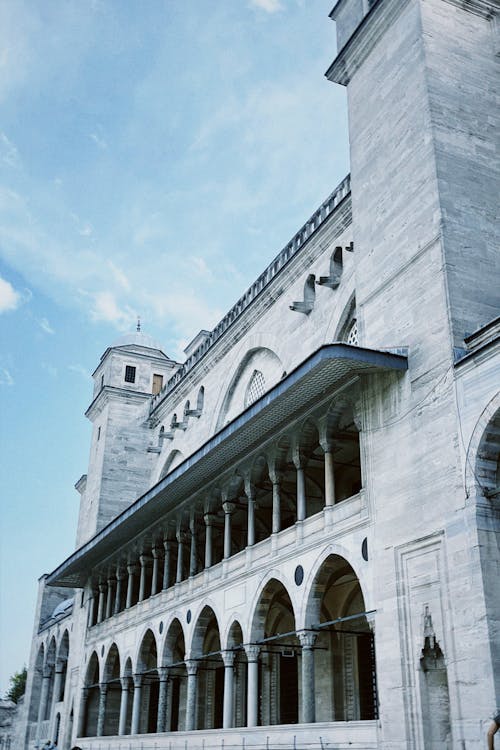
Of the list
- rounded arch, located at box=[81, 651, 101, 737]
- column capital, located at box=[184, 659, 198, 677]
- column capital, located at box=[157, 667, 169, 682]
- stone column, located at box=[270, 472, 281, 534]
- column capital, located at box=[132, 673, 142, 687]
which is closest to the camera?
stone column, located at box=[270, 472, 281, 534]

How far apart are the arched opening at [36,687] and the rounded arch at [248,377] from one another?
2113cm

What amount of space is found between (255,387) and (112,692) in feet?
42.4

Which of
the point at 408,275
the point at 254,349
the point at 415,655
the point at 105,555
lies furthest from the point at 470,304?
the point at 105,555

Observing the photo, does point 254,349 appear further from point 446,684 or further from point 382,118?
point 446,684

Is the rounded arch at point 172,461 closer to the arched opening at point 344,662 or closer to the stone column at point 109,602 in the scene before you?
the stone column at point 109,602

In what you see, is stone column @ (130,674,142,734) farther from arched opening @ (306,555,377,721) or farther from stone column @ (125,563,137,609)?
arched opening @ (306,555,377,721)

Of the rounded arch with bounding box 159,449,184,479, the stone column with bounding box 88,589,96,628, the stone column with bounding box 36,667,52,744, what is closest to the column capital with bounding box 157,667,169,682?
the stone column with bounding box 88,589,96,628

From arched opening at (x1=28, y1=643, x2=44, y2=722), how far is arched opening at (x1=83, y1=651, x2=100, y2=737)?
11.3 meters

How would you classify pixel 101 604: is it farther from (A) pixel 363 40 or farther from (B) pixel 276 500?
(A) pixel 363 40

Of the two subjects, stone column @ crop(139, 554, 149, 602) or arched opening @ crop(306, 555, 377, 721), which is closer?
arched opening @ crop(306, 555, 377, 721)

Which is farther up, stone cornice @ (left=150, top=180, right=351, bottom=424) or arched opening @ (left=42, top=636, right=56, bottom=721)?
stone cornice @ (left=150, top=180, right=351, bottom=424)

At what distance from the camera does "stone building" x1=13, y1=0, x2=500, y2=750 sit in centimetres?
1216

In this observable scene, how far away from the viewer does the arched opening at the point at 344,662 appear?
1891cm

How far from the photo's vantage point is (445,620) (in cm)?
1191
